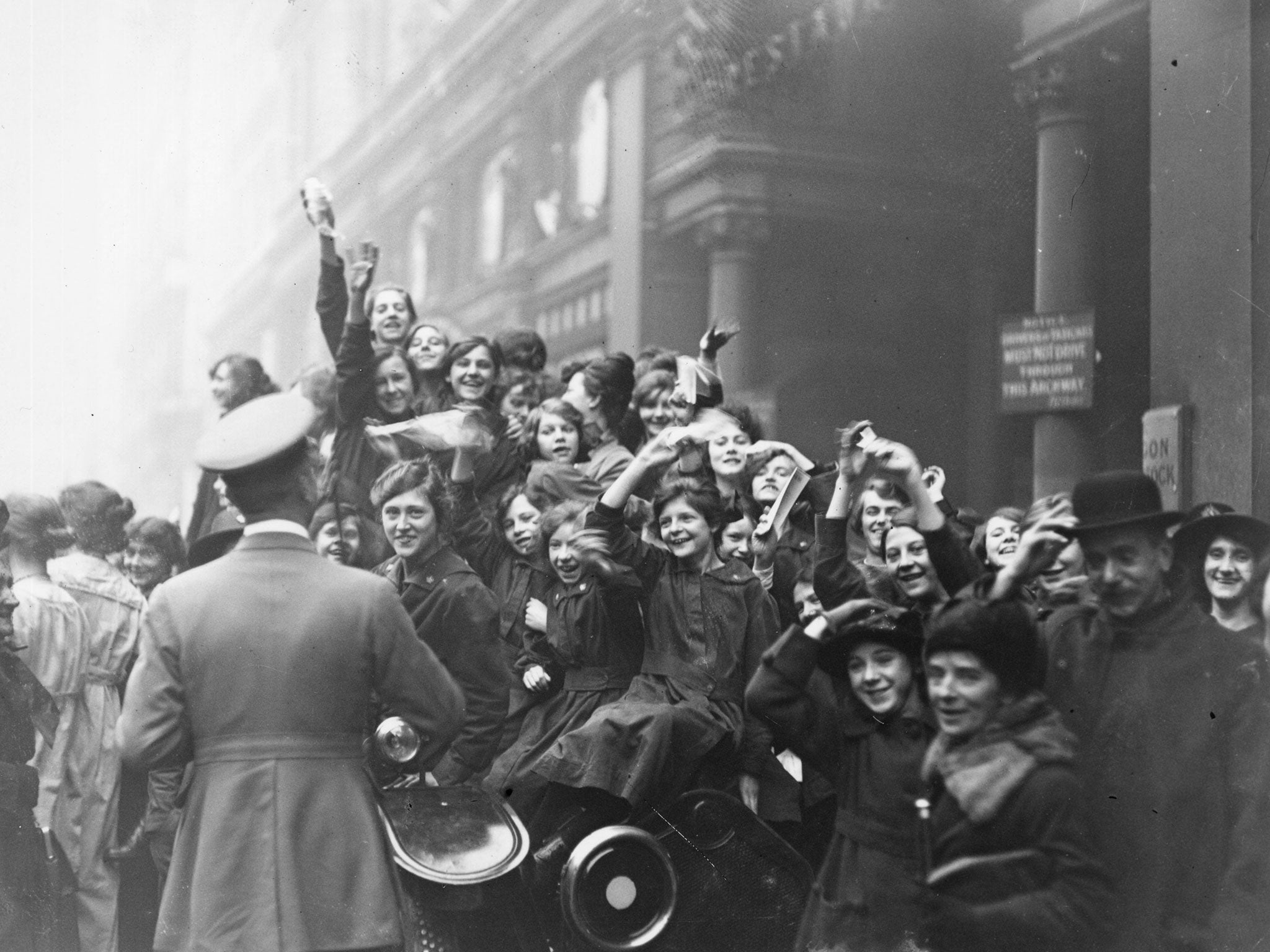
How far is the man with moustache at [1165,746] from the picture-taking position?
3.42 m

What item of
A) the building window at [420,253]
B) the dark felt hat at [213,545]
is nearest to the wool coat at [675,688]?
the dark felt hat at [213,545]

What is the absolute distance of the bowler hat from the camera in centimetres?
355

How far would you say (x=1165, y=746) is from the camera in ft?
11.4

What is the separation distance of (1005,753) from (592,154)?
3.57m

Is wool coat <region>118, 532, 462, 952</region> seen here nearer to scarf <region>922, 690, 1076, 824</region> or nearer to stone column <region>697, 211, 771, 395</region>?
scarf <region>922, 690, 1076, 824</region>

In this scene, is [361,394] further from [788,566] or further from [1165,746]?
[1165,746]

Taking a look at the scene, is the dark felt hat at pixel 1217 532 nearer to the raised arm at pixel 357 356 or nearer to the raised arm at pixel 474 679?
the raised arm at pixel 474 679

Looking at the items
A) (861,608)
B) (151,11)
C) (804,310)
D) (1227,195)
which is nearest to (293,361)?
(151,11)

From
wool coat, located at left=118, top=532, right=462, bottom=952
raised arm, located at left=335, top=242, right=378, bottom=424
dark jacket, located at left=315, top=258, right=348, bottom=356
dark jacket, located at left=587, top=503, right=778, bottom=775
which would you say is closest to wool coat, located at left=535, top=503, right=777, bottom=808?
dark jacket, located at left=587, top=503, right=778, bottom=775

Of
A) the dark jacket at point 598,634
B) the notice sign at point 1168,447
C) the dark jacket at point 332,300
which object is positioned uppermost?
the dark jacket at point 332,300

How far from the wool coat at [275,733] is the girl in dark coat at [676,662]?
35.1 inches

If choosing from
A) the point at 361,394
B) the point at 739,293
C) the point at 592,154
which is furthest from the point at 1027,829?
the point at 592,154

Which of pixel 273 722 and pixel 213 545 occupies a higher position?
pixel 213 545

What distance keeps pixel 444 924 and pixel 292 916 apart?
0.96 metres
